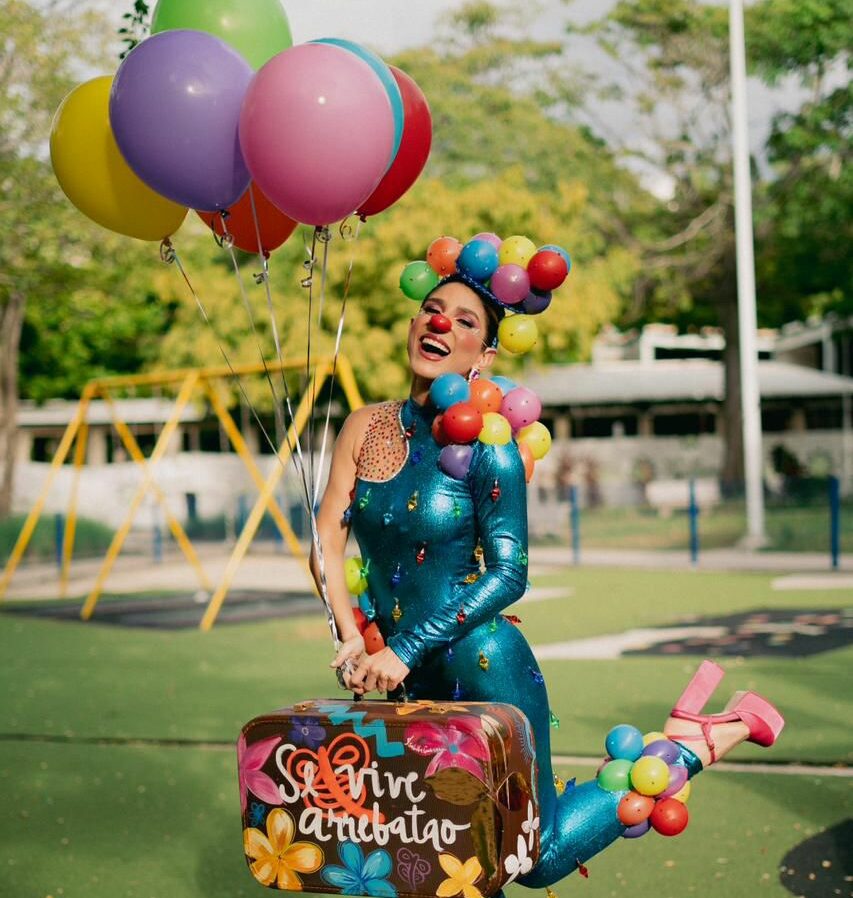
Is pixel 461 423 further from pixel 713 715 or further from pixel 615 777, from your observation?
pixel 713 715

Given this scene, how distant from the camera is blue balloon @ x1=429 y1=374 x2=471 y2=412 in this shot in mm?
2980

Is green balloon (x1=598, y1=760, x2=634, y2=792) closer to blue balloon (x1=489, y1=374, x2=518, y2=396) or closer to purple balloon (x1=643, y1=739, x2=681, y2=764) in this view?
purple balloon (x1=643, y1=739, x2=681, y2=764)

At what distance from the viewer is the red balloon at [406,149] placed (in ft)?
11.7

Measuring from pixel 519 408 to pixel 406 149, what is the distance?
90 cm

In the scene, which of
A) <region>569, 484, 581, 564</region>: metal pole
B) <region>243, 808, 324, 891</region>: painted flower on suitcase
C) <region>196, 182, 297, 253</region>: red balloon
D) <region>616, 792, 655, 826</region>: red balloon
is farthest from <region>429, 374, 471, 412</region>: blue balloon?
<region>569, 484, 581, 564</region>: metal pole

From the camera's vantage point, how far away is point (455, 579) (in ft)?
9.81

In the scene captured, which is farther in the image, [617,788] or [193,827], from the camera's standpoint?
[193,827]

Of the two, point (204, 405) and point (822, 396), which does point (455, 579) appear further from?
point (822, 396)

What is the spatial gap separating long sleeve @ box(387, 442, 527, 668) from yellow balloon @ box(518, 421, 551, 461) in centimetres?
37

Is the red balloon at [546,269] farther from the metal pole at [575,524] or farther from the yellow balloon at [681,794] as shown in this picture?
the metal pole at [575,524]

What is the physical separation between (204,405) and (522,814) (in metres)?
26.9

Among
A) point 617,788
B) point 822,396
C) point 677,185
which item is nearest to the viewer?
point 617,788

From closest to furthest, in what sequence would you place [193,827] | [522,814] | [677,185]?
1. [522,814]
2. [193,827]
3. [677,185]

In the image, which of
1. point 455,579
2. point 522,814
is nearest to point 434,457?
point 455,579
